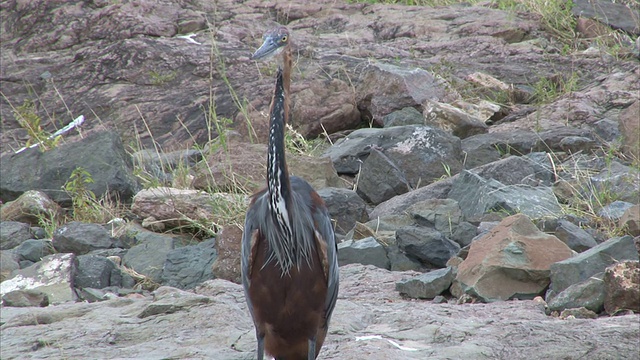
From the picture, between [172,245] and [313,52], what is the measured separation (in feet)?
15.0

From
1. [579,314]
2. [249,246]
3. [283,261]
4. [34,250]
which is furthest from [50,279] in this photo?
[579,314]

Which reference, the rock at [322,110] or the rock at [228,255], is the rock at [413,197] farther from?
→ the rock at [322,110]

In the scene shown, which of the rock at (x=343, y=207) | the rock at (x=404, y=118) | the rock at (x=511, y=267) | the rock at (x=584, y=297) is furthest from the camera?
the rock at (x=404, y=118)

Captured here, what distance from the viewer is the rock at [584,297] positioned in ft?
16.2

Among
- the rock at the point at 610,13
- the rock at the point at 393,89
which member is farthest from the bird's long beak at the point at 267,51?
the rock at the point at 610,13

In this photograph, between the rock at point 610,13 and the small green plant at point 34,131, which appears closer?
the small green plant at point 34,131

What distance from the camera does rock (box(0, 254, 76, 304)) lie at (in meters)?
6.15

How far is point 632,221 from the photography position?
611 cm

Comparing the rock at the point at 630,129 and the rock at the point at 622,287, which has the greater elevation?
the rock at the point at 622,287

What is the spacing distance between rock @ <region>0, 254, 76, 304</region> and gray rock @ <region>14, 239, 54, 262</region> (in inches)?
21.3

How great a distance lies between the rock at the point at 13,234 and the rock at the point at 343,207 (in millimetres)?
2707

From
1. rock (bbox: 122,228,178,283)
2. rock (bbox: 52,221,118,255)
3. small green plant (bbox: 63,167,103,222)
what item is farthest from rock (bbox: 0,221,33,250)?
rock (bbox: 122,228,178,283)

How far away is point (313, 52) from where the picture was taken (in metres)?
10.8

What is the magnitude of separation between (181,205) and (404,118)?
292 cm
